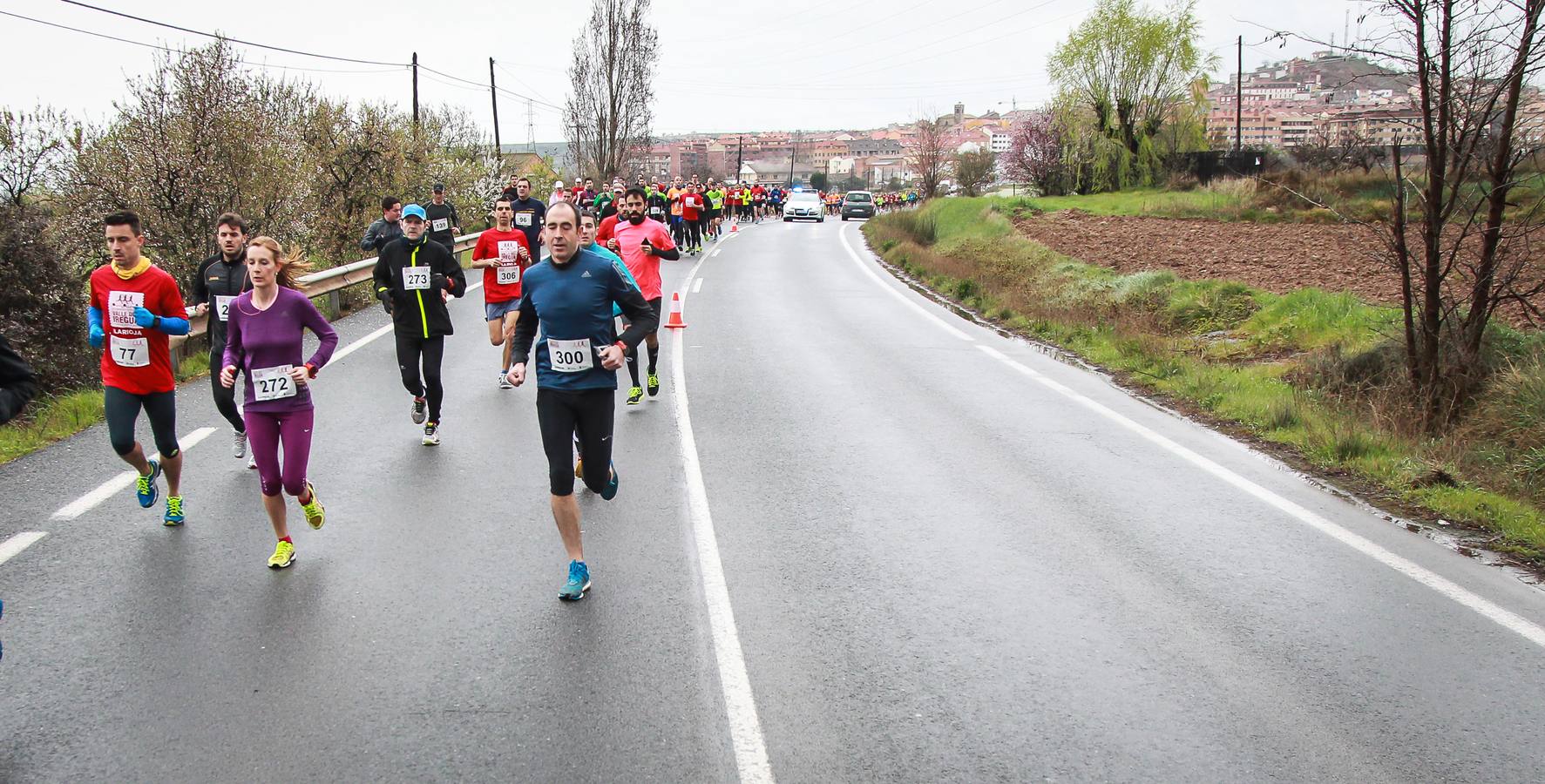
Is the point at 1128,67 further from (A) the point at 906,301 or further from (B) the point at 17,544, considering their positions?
(B) the point at 17,544

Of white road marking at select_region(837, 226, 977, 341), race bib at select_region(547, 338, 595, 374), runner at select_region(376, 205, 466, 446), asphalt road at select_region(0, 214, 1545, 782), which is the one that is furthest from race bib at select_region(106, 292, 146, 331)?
white road marking at select_region(837, 226, 977, 341)

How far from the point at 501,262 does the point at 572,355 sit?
6.09 metres

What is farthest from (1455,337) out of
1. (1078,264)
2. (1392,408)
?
(1078,264)

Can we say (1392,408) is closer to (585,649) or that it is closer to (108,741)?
(585,649)

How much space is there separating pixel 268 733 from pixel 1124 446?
7046 millimetres

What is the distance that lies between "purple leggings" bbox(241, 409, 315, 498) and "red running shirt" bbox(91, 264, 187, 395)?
3.18ft

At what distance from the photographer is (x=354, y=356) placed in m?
13.5

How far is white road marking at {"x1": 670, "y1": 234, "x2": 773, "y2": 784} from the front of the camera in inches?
164

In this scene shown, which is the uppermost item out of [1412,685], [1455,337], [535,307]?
[535,307]

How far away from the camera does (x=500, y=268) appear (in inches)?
460

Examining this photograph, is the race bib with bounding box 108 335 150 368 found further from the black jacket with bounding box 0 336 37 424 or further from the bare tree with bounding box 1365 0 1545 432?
the bare tree with bounding box 1365 0 1545 432

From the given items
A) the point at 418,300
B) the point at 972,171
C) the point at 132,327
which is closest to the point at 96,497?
the point at 132,327

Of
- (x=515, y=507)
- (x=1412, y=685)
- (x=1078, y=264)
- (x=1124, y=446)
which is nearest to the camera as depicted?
(x=1412, y=685)

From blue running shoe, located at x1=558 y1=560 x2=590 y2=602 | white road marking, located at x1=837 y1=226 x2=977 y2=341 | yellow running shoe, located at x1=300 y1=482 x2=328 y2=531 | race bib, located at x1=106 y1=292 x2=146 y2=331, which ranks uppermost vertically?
race bib, located at x1=106 y1=292 x2=146 y2=331
